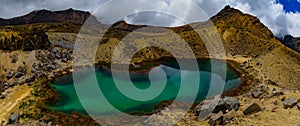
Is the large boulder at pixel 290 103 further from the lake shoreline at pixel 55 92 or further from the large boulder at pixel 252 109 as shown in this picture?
the lake shoreline at pixel 55 92

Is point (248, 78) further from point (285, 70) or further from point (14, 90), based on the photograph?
point (14, 90)

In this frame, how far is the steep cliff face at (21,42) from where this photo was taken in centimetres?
10069

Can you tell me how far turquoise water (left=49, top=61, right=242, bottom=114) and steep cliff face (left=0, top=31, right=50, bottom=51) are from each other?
20.6 metres

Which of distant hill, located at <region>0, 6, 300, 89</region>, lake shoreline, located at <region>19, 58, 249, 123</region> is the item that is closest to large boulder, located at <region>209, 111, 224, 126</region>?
lake shoreline, located at <region>19, 58, 249, 123</region>

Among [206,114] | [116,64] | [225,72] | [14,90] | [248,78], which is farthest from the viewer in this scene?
[116,64]

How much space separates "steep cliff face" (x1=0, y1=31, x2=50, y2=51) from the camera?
10069cm

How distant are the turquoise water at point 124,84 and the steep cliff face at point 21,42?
20565 mm

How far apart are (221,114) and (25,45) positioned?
8046cm

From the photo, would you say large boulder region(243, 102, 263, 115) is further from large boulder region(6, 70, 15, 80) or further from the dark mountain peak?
the dark mountain peak

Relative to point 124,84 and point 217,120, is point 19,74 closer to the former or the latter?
point 124,84

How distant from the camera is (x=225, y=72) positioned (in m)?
93.3

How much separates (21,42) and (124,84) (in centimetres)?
3994

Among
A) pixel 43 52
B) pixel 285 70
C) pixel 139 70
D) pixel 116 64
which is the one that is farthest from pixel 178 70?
pixel 43 52

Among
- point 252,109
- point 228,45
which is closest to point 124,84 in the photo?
point 252,109
